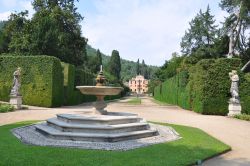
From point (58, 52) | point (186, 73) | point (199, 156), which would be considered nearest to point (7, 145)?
point (199, 156)

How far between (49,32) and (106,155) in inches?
1369

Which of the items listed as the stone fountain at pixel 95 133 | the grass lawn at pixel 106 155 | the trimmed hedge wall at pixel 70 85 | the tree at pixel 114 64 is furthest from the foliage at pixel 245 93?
the tree at pixel 114 64

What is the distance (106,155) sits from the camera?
7.72 m

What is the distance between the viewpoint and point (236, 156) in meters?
8.65

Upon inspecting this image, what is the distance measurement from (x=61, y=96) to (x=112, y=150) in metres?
19.0

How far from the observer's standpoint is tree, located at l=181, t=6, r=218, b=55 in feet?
188

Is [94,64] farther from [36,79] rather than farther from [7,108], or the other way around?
[7,108]

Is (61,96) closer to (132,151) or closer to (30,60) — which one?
(30,60)

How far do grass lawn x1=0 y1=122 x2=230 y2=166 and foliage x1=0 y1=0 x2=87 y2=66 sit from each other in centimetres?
3334

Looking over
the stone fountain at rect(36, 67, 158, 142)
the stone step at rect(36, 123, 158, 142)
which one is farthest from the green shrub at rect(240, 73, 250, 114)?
the stone step at rect(36, 123, 158, 142)

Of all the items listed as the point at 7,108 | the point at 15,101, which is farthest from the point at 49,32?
the point at 7,108

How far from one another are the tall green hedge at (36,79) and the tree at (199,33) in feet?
119

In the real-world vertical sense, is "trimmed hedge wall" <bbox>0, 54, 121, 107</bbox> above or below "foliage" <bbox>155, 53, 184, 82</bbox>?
below

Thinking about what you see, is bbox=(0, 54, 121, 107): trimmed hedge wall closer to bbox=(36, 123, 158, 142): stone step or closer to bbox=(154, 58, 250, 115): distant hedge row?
bbox=(154, 58, 250, 115): distant hedge row
